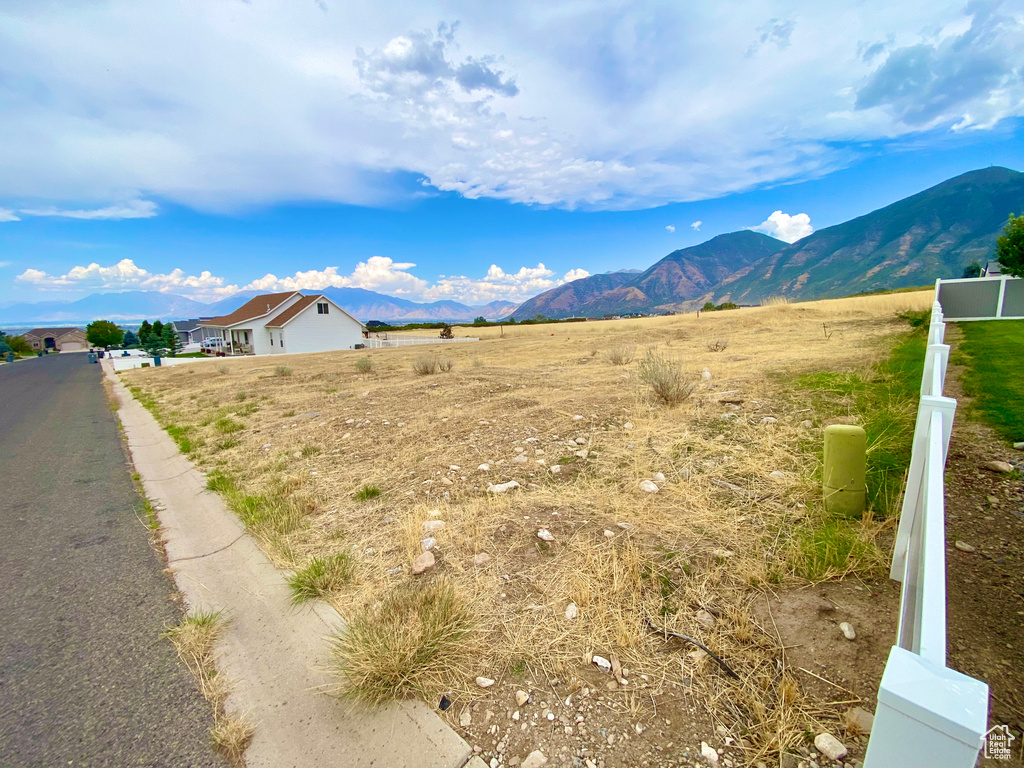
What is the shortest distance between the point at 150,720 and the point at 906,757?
9.56 ft

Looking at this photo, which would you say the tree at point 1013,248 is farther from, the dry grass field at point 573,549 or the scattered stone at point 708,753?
the scattered stone at point 708,753

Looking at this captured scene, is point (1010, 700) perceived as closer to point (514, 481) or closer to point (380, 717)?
point (380, 717)

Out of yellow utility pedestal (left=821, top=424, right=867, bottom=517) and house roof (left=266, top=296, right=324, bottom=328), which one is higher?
house roof (left=266, top=296, right=324, bottom=328)

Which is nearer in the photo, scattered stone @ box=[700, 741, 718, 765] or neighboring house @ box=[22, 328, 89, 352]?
scattered stone @ box=[700, 741, 718, 765]

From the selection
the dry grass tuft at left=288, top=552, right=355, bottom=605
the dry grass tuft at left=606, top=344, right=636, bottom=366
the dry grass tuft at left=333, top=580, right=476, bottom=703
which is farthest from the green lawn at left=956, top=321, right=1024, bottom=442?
the dry grass tuft at left=606, top=344, right=636, bottom=366

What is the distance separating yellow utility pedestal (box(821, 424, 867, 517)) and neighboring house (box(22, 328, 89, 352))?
139m

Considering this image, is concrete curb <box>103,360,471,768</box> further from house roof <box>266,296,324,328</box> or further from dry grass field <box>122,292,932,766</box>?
house roof <box>266,296,324,328</box>

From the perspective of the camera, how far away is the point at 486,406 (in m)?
7.88

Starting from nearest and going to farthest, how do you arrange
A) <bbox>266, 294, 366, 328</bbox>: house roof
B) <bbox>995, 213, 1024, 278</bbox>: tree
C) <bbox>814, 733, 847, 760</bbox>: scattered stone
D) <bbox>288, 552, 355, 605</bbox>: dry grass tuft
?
<bbox>814, 733, 847, 760</bbox>: scattered stone, <bbox>288, 552, 355, 605</bbox>: dry grass tuft, <bbox>995, 213, 1024, 278</bbox>: tree, <bbox>266, 294, 366, 328</bbox>: house roof

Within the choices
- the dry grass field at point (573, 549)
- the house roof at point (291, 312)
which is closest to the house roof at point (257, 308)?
the house roof at point (291, 312)

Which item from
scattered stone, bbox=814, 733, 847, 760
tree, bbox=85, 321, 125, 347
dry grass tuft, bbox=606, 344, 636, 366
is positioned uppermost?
tree, bbox=85, 321, 125, 347

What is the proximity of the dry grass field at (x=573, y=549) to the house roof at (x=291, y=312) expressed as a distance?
115 feet

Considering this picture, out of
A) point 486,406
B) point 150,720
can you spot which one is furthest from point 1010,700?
point 486,406

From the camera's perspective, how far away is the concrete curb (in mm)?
1842
